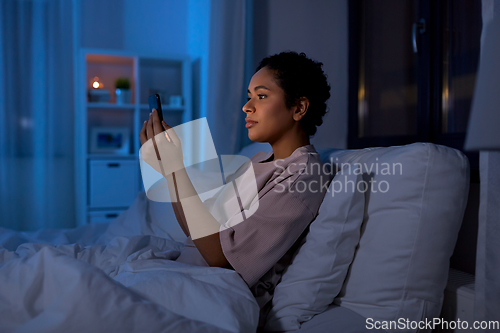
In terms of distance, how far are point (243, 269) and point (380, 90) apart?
1.66m

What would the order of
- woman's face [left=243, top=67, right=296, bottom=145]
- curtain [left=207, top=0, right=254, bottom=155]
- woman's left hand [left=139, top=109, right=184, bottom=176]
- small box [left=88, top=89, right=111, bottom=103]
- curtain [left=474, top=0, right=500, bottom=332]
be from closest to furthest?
curtain [left=474, top=0, right=500, bottom=332]
woman's left hand [left=139, top=109, right=184, bottom=176]
woman's face [left=243, top=67, right=296, bottom=145]
curtain [left=207, top=0, right=254, bottom=155]
small box [left=88, top=89, right=111, bottom=103]

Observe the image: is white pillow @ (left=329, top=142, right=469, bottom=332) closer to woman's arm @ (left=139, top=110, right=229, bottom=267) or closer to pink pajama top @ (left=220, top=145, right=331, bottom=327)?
pink pajama top @ (left=220, top=145, right=331, bottom=327)

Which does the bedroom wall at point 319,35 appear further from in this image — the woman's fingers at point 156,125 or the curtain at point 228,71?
the woman's fingers at point 156,125

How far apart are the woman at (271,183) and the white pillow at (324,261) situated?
0.15 feet

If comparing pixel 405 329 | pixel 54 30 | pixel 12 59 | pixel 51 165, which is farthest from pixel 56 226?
pixel 405 329

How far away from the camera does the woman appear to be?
36.2 inches

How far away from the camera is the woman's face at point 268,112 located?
46.7 inches

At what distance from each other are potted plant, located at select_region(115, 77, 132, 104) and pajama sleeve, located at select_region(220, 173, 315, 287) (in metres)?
2.24

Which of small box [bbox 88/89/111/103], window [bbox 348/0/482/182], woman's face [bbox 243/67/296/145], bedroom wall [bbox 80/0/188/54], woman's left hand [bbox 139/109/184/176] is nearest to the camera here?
woman's left hand [bbox 139/109/184/176]

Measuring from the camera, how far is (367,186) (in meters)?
1.01

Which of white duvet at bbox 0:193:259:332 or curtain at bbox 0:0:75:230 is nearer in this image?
white duvet at bbox 0:193:259:332

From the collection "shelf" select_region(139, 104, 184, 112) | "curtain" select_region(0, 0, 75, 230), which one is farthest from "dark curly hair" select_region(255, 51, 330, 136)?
"curtain" select_region(0, 0, 75, 230)

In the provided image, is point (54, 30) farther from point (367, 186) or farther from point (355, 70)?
point (367, 186)

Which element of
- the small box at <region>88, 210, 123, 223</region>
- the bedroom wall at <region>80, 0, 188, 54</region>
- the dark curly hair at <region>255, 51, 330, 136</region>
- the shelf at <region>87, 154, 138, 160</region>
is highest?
the bedroom wall at <region>80, 0, 188, 54</region>
